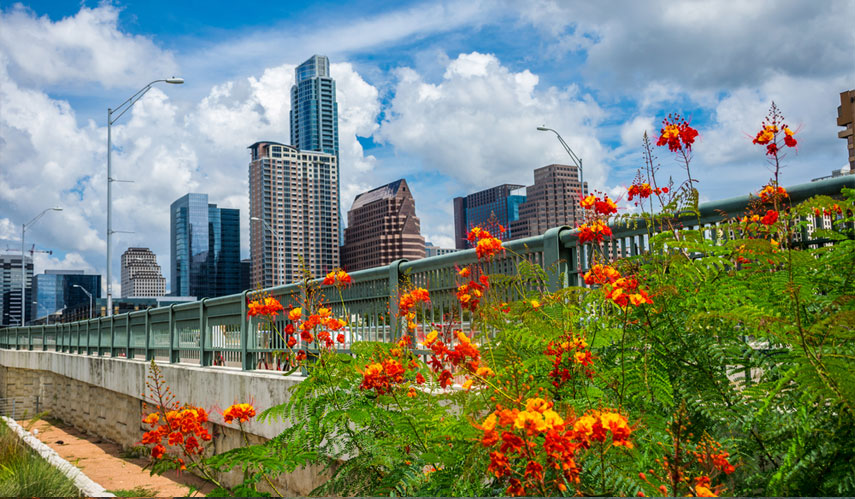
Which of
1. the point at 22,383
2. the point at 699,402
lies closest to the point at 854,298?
the point at 699,402

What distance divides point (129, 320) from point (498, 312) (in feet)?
56.6

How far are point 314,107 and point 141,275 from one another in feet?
243

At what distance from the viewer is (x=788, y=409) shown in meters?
2.61

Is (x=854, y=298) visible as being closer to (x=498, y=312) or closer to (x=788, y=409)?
(x=788, y=409)

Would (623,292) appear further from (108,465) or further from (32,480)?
(108,465)

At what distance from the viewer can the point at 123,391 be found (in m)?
17.5

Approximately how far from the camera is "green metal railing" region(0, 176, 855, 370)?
16.9 ft

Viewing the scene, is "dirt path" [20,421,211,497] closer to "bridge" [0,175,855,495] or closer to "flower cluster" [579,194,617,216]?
"bridge" [0,175,855,495]

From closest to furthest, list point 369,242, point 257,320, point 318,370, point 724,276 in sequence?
point 724,276 < point 318,370 < point 257,320 < point 369,242

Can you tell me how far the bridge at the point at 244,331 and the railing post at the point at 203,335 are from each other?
0.02 m

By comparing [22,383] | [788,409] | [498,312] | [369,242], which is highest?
[369,242]

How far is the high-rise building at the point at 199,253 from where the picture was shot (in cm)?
6975

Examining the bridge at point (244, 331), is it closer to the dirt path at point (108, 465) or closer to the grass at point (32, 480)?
the dirt path at point (108, 465)

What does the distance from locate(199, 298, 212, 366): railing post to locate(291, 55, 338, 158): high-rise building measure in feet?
45.5
